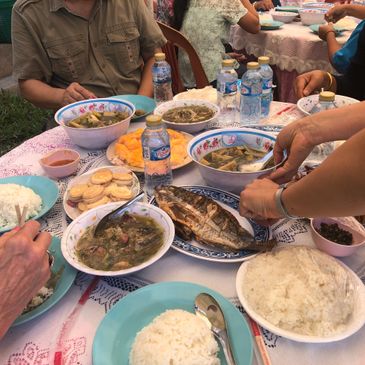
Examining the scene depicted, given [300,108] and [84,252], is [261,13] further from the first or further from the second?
[84,252]

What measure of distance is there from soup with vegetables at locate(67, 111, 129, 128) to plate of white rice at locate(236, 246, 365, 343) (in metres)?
1.31

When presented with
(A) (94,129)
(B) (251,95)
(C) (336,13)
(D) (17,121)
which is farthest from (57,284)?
(D) (17,121)

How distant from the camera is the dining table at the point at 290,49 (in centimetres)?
385

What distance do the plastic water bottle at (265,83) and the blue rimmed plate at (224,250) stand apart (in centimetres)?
99

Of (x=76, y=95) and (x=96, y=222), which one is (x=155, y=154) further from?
(x=76, y=95)

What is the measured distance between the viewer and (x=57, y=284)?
1166 mm

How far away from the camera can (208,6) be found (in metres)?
3.91

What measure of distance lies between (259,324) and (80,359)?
0.51 metres

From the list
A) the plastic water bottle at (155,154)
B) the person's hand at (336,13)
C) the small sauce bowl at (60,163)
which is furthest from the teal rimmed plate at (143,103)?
the person's hand at (336,13)

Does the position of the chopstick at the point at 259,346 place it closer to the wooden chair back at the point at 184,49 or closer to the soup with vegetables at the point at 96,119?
the soup with vegetables at the point at 96,119

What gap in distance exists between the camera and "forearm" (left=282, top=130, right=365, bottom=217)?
0.90 m

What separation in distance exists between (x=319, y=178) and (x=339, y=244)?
1.12 ft

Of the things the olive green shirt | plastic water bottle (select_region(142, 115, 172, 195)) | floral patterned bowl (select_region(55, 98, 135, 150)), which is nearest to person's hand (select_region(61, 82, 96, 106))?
floral patterned bowl (select_region(55, 98, 135, 150))

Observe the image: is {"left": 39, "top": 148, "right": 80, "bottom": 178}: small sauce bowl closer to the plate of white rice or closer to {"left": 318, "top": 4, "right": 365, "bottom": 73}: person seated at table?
the plate of white rice
